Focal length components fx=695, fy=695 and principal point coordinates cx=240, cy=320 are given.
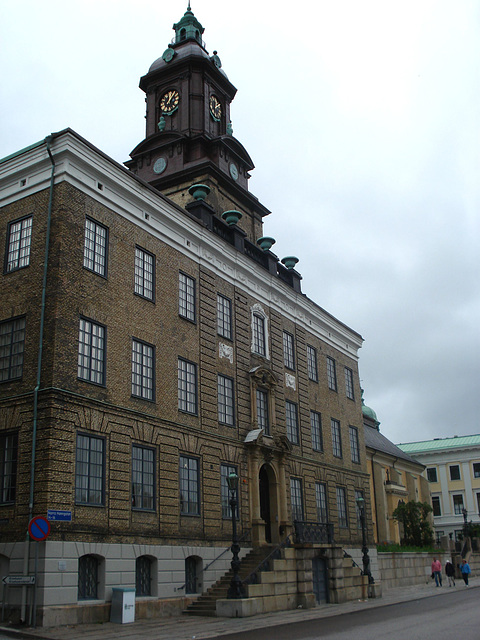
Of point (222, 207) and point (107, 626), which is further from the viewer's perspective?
point (222, 207)

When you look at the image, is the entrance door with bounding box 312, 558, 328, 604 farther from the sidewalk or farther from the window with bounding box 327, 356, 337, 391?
the window with bounding box 327, 356, 337, 391

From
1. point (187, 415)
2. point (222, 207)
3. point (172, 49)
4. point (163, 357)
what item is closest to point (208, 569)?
point (187, 415)

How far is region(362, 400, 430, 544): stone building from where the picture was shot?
177 ft

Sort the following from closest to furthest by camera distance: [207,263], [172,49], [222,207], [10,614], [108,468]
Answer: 1. [10,614]
2. [108,468]
3. [207,263]
4. [222,207]
5. [172,49]

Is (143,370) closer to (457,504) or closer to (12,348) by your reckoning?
(12,348)

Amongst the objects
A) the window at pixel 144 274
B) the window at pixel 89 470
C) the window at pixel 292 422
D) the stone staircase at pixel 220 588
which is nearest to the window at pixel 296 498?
the window at pixel 292 422

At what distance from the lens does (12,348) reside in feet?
69.5

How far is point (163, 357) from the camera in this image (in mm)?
24906

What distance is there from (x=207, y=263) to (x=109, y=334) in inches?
295

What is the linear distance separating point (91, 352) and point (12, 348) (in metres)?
2.36

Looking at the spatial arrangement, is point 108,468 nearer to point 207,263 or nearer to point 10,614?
point 10,614

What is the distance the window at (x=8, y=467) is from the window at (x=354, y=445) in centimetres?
2361

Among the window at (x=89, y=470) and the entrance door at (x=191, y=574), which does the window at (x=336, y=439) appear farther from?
the window at (x=89, y=470)

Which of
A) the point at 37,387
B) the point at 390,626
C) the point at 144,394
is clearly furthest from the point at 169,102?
the point at 390,626
